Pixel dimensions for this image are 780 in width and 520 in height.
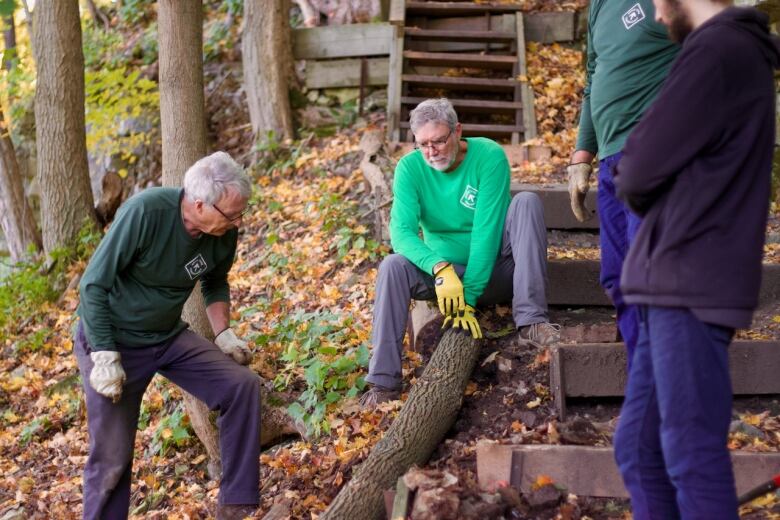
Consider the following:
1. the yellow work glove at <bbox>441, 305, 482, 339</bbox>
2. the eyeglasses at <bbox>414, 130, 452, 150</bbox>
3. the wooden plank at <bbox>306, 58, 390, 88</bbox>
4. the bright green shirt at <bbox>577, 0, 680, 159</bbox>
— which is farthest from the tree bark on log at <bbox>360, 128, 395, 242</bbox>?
the bright green shirt at <bbox>577, 0, 680, 159</bbox>

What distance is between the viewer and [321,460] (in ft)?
13.1

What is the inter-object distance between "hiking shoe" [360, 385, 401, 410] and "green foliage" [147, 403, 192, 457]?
141 cm

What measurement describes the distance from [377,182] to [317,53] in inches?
145

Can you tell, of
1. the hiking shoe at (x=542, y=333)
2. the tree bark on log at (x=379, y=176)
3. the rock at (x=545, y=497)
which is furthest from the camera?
the tree bark on log at (x=379, y=176)

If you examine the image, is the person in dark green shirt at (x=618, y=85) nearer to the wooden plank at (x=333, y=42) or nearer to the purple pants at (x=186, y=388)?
the purple pants at (x=186, y=388)

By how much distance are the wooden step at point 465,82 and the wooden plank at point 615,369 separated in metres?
5.77

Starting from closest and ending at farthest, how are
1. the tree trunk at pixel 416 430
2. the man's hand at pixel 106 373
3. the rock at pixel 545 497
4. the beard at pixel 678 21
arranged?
the beard at pixel 678 21 → the rock at pixel 545 497 → the tree trunk at pixel 416 430 → the man's hand at pixel 106 373

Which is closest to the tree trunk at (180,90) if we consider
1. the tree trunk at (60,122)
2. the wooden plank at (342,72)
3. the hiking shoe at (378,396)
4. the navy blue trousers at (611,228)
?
the hiking shoe at (378,396)

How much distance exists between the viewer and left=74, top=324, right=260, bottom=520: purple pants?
149 inches

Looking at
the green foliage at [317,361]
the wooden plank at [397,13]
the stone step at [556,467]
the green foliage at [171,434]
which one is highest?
the wooden plank at [397,13]

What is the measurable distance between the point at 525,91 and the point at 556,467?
635cm

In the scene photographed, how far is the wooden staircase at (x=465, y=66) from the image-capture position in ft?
28.9

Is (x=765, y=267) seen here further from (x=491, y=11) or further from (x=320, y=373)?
(x=491, y=11)

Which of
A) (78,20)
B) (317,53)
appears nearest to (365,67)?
(317,53)
